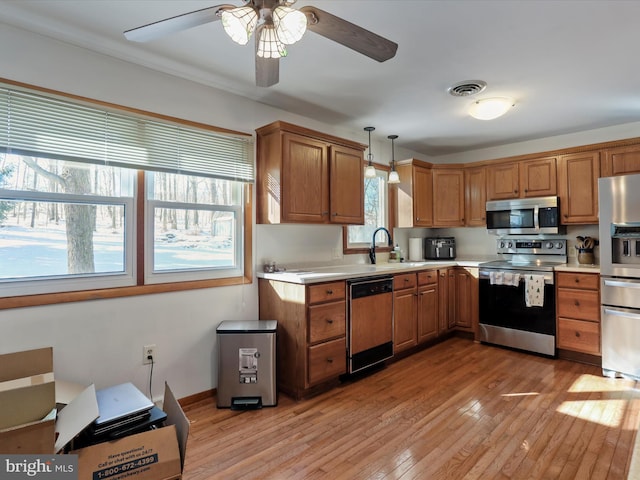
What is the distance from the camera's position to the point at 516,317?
12.3ft

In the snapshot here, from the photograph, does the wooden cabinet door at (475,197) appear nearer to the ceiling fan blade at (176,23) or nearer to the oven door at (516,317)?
the oven door at (516,317)

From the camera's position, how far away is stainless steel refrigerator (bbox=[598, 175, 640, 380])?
3014mm

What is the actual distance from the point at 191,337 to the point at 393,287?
72.4 inches

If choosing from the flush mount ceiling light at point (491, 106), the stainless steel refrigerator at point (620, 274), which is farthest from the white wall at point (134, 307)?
the stainless steel refrigerator at point (620, 274)

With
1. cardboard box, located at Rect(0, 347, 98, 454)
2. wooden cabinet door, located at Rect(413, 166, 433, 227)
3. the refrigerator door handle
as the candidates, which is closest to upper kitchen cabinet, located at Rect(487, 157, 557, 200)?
wooden cabinet door, located at Rect(413, 166, 433, 227)

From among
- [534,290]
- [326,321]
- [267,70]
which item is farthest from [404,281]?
[267,70]

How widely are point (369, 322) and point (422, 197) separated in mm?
2022

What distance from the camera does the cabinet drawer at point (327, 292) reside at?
8.89ft

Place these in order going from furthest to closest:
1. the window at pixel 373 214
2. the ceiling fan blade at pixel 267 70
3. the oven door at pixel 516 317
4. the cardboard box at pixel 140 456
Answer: the window at pixel 373 214 → the oven door at pixel 516 317 → the ceiling fan blade at pixel 267 70 → the cardboard box at pixel 140 456

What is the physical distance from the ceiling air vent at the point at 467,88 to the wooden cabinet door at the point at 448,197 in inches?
69.0

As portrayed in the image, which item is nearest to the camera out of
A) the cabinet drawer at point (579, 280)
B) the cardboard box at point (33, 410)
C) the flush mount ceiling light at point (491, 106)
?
the cardboard box at point (33, 410)

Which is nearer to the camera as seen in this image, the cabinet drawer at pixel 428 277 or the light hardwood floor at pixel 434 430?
the light hardwood floor at pixel 434 430

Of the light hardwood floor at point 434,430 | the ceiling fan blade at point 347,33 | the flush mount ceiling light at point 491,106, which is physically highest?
the flush mount ceiling light at point 491,106

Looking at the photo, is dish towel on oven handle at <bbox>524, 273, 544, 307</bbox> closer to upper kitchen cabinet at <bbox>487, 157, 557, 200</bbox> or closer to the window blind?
upper kitchen cabinet at <bbox>487, 157, 557, 200</bbox>
